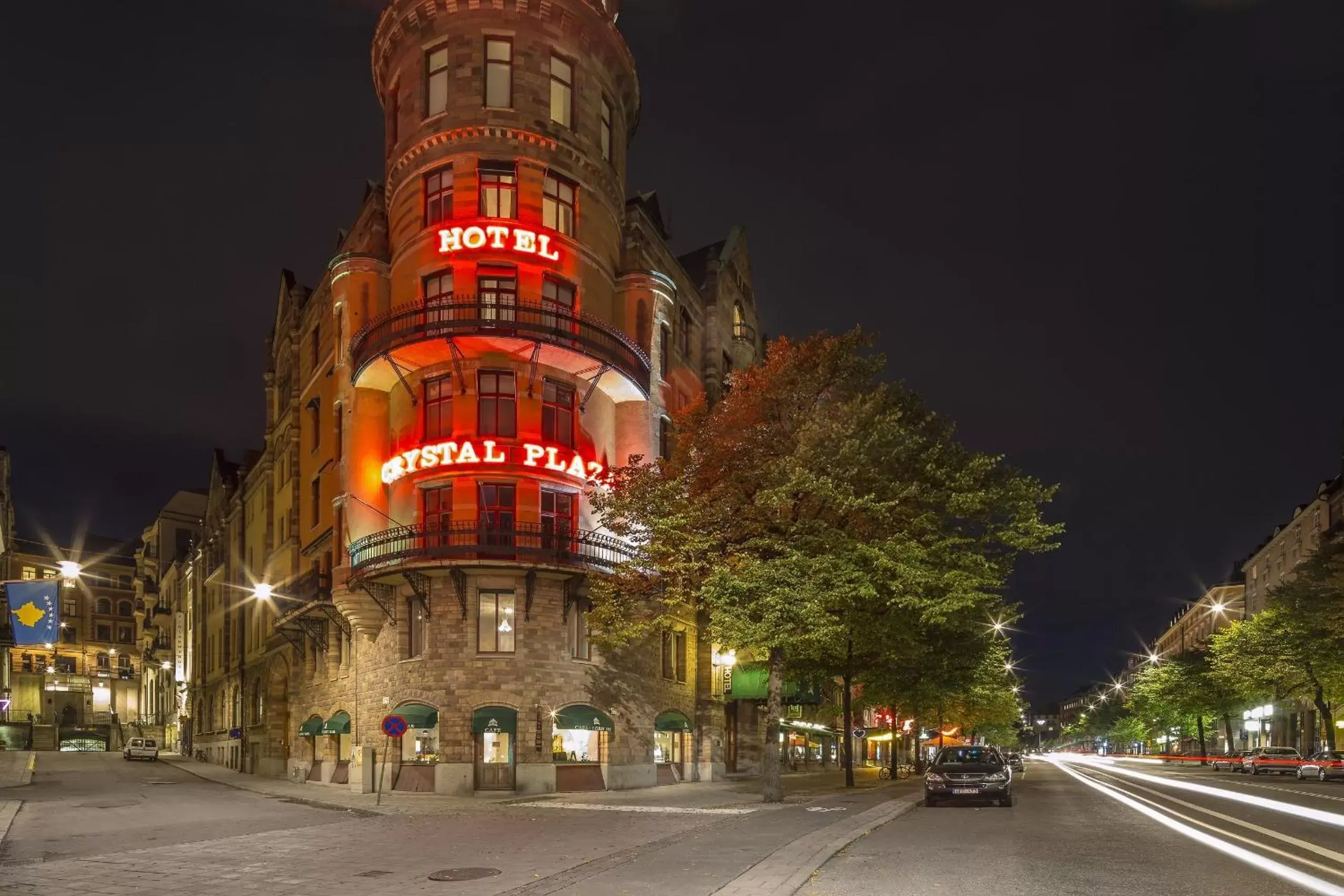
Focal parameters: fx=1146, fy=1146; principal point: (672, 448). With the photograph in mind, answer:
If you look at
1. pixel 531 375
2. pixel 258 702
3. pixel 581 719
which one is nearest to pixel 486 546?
pixel 531 375

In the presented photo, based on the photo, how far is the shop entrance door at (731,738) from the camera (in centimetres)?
4853

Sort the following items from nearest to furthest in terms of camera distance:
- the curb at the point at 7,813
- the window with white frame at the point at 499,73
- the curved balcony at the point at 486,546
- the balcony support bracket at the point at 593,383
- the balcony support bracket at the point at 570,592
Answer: the curb at the point at 7,813
the curved balcony at the point at 486,546
the balcony support bracket at the point at 570,592
the window with white frame at the point at 499,73
the balcony support bracket at the point at 593,383

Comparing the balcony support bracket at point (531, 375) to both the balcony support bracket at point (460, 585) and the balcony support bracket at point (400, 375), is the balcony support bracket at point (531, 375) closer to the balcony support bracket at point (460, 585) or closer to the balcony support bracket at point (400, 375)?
the balcony support bracket at point (400, 375)

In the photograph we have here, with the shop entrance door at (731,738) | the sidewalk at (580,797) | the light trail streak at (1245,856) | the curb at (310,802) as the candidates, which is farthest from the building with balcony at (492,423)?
the light trail streak at (1245,856)

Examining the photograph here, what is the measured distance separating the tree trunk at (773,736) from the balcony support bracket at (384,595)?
41.6ft

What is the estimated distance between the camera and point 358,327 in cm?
3841

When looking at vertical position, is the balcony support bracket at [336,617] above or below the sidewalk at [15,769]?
above

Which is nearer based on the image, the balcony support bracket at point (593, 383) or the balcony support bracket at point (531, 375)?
the balcony support bracket at point (531, 375)

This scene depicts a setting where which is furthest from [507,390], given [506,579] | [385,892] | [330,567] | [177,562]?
[177,562]

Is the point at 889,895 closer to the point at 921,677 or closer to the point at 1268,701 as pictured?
the point at 921,677

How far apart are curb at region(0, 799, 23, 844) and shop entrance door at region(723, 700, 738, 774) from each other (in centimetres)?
2663

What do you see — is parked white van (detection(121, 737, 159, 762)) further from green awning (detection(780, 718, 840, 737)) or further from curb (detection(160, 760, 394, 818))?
green awning (detection(780, 718, 840, 737))

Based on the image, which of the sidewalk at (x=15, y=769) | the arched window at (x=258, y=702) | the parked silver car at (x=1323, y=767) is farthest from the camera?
the arched window at (x=258, y=702)

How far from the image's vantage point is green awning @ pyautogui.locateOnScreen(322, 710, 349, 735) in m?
38.2
